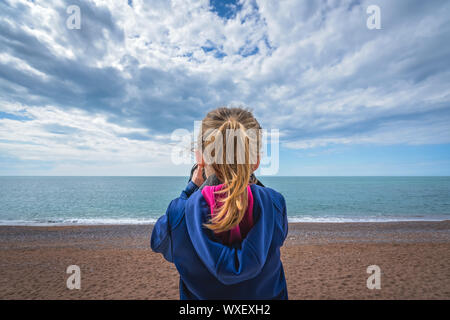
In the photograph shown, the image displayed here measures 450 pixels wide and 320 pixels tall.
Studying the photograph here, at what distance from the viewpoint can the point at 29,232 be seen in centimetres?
1468

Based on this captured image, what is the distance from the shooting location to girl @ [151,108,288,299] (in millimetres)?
1010

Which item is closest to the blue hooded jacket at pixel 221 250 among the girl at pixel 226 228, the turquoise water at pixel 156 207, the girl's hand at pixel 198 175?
the girl at pixel 226 228

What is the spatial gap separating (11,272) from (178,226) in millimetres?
10193

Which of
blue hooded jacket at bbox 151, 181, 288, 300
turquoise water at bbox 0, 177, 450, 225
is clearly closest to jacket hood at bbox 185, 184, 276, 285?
blue hooded jacket at bbox 151, 181, 288, 300

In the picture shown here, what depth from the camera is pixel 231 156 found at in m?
1.14

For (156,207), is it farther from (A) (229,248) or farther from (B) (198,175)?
(A) (229,248)

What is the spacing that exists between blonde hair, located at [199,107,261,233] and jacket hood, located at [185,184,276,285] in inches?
2.4

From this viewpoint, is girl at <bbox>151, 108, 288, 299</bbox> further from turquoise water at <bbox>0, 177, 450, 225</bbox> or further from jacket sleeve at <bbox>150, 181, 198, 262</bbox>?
turquoise water at <bbox>0, 177, 450, 225</bbox>

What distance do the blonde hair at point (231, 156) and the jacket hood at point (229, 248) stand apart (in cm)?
6

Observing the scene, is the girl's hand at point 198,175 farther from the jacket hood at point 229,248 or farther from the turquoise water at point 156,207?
the turquoise water at point 156,207

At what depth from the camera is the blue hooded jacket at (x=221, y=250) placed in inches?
39.3

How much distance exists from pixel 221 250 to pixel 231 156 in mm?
466
